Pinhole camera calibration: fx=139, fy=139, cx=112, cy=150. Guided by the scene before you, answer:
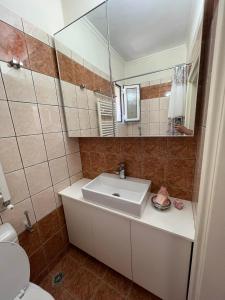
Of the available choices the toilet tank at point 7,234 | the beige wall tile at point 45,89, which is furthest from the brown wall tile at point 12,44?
the toilet tank at point 7,234

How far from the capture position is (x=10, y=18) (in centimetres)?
94

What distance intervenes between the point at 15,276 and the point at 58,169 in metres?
0.78

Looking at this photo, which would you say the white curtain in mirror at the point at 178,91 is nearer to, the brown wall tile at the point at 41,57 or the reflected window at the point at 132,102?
the reflected window at the point at 132,102

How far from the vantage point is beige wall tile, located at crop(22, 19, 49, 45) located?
1030 millimetres

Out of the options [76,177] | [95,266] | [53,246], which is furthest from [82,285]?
[76,177]

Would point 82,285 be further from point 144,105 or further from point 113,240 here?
point 144,105

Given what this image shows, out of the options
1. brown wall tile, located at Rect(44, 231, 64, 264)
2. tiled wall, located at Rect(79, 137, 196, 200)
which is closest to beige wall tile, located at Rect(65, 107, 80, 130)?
tiled wall, located at Rect(79, 137, 196, 200)

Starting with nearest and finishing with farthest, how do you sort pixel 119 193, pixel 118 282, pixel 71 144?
1. pixel 118 282
2. pixel 119 193
3. pixel 71 144

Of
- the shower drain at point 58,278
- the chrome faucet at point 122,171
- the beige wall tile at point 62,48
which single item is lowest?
the shower drain at point 58,278

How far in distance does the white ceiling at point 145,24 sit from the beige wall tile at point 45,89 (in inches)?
23.8

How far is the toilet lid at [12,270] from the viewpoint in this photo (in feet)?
2.61

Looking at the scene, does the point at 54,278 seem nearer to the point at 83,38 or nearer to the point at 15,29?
the point at 15,29

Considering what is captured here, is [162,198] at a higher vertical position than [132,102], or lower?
lower

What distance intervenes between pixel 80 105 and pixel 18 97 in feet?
1.70
